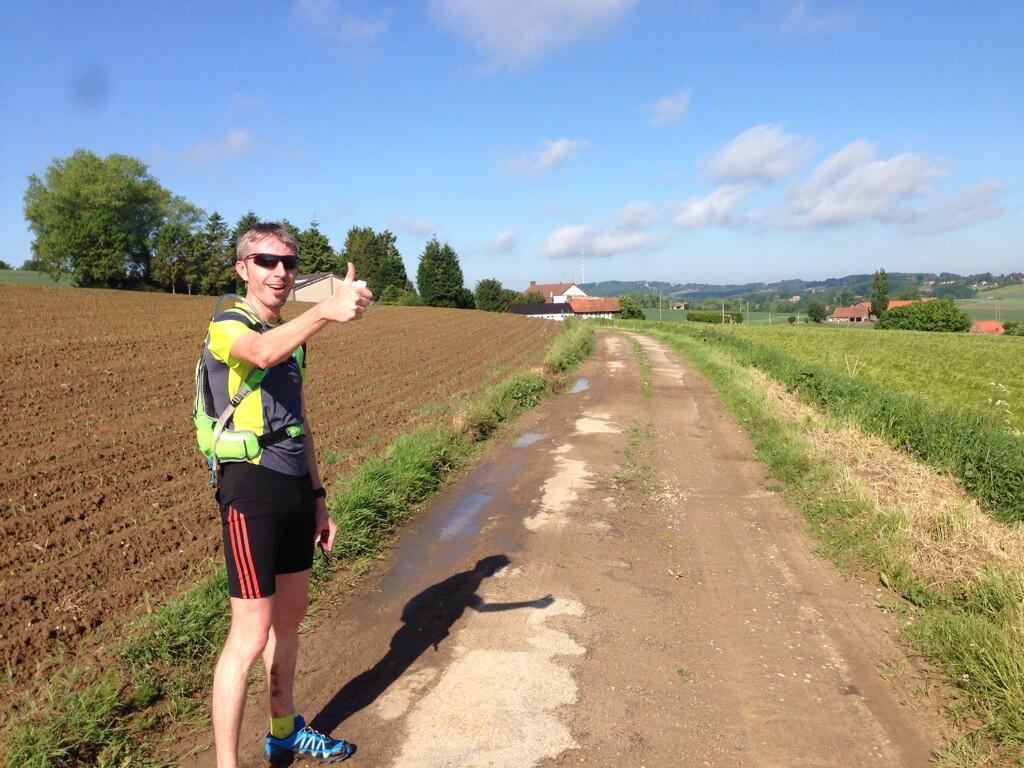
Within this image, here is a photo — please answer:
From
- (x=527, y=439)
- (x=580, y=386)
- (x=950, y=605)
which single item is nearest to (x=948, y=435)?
(x=950, y=605)

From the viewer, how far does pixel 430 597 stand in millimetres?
4410

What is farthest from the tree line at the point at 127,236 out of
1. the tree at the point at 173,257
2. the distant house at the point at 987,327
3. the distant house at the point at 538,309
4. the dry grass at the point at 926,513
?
the distant house at the point at 987,327

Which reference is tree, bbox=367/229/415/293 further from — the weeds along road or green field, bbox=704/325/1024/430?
the weeds along road

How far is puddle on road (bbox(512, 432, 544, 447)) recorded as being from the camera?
9477 mm

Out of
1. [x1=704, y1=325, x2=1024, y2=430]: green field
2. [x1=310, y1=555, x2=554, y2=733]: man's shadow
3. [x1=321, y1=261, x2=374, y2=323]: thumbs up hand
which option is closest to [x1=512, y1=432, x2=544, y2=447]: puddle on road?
[x1=310, y1=555, x2=554, y2=733]: man's shadow

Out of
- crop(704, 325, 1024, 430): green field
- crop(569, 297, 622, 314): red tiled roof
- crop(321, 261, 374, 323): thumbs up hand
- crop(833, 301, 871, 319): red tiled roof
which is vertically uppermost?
crop(569, 297, 622, 314): red tiled roof

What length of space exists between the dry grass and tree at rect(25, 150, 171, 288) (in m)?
63.2

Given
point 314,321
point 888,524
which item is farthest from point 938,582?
point 314,321

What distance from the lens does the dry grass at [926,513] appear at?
15.1ft

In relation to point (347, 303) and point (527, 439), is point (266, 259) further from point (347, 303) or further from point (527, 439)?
point (527, 439)

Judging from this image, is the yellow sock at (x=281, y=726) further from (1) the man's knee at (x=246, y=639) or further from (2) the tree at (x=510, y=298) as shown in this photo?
(2) the tree at (x=510, y=298)

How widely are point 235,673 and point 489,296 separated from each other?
288 feet

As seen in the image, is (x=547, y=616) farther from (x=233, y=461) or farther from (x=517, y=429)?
(x=517, y=429)

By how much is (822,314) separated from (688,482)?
120 m
